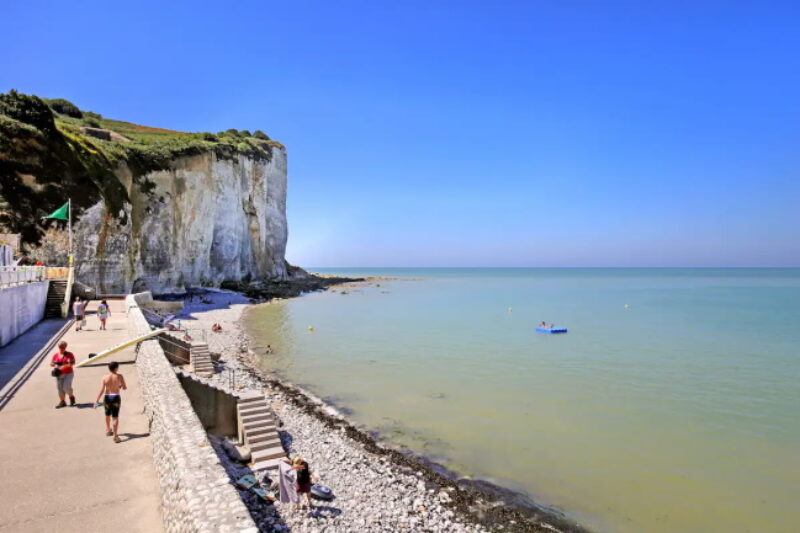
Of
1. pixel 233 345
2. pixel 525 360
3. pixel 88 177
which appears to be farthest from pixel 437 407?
pixel 88 177

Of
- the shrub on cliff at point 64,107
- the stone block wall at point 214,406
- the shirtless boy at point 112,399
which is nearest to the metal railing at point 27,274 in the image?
the stone block wall at point 214,406

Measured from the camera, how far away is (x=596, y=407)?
17594 mm

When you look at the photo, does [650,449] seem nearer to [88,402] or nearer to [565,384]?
[565,384]

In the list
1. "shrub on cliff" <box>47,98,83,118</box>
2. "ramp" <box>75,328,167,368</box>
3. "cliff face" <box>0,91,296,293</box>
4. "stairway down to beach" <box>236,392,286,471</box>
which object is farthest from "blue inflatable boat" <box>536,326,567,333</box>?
"shrub on cliff" <box>47,98,83,118</box>

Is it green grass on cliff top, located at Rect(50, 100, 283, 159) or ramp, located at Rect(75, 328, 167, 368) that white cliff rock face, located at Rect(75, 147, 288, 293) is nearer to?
green grass on cliff top, located at Rect(50, 100, 283, 159)

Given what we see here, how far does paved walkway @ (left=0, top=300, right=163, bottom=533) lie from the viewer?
6359mm

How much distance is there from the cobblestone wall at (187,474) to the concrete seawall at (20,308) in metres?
9.97

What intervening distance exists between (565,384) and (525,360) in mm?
5174

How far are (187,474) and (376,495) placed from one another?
5775 mm

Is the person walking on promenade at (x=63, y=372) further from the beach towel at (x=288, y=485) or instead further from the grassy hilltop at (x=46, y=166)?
the grassy hilltop at (x=46, y=166)

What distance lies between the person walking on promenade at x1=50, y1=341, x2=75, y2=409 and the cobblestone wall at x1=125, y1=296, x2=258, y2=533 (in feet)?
6.45

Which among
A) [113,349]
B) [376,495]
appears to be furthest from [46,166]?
[376,495]

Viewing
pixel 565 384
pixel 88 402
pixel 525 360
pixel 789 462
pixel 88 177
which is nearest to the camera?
pixel 88 402

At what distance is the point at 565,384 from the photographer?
20859 mm
